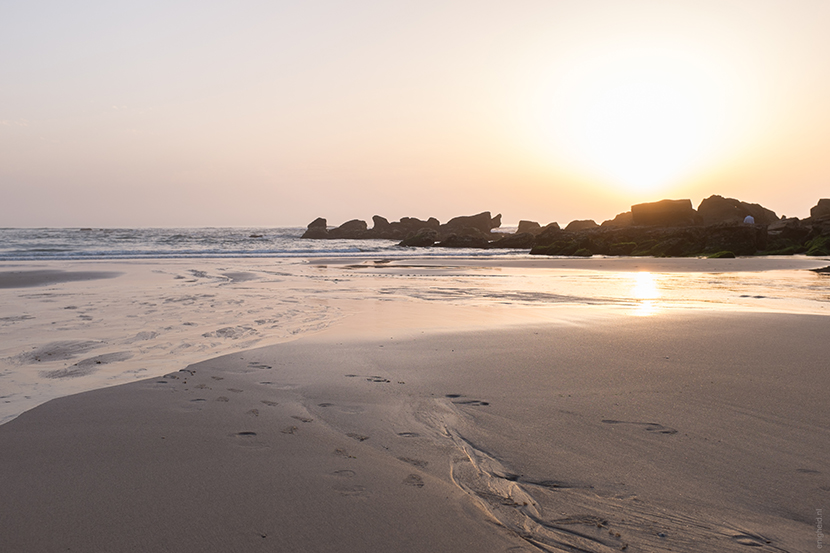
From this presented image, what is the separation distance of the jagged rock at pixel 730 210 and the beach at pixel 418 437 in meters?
61.2

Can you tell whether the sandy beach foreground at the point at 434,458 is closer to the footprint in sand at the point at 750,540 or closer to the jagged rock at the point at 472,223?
the footprint in sand at the point at 750,540

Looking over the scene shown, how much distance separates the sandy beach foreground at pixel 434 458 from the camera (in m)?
2.10

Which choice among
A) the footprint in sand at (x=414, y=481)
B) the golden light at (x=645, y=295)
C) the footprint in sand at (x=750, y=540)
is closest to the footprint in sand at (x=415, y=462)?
the footprint in sand at (x=414, y=481)

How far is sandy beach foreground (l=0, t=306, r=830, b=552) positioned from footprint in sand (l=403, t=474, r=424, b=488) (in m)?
0.01

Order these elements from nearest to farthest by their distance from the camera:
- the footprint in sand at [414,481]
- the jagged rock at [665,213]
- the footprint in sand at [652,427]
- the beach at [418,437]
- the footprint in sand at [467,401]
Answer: the beach at [418,437] → the footprint in sand at [414,481] → the footprint in sand at [652,427] → the footprint in sand at [467,401] → the jagged rock at [665,213]

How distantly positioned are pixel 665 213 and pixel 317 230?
53.0 meters

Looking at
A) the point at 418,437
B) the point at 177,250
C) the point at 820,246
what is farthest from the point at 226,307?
the point at 820,246

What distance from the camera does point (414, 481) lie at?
253 centimetres

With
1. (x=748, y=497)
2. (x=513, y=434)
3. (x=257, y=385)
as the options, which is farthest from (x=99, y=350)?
(x=748, y=497)

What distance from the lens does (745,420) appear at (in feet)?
10.6

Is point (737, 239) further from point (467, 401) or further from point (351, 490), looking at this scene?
point (351, 490)

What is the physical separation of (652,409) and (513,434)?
43.0 inches

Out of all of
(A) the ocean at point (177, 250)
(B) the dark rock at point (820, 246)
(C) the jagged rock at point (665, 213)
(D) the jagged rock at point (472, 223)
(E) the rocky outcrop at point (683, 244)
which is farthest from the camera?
(D) the jagged rock at point (472, 223)

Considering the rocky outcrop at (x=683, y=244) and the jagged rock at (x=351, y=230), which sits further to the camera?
the jagged rock at (x=351, y=230)
